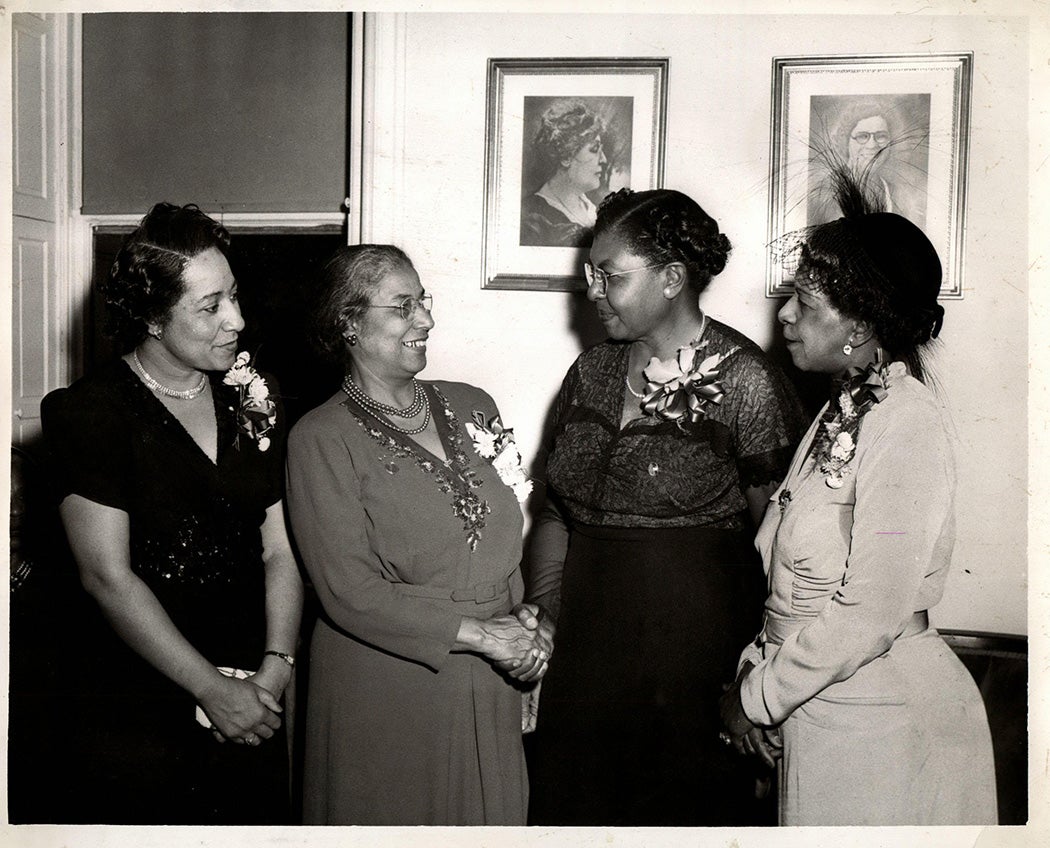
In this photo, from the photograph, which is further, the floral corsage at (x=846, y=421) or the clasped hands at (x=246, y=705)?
the clasped hands at (x=246, y=705)

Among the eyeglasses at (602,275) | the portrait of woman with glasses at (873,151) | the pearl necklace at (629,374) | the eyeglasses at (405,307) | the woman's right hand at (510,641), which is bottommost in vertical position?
the woman's right hand at (510,641)

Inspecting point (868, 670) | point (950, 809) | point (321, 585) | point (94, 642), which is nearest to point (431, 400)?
point (321, 585)

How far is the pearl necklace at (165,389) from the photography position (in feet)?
6.91

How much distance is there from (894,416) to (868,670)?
51 cm

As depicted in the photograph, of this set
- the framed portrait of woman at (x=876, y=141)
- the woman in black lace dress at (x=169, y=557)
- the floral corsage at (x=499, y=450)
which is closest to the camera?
the woman in black lace dress at (x=169, y=557)

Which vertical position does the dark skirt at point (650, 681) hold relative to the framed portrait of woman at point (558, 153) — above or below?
below

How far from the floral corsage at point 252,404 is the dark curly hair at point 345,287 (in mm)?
197

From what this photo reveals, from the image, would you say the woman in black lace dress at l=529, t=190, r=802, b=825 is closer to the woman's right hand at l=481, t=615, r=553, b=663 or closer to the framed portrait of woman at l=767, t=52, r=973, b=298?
the woman's right hand at l=481, t=615, r=553, b=663

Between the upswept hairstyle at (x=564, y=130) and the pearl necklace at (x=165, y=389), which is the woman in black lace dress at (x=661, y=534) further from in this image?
the pearl necklace at (x=165, y=389)

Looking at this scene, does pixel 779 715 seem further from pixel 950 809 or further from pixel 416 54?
pixel 416 54

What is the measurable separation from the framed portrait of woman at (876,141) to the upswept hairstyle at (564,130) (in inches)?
19.0

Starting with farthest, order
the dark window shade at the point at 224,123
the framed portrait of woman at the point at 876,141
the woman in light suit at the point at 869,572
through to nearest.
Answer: the dark window shade at the point at 224,123, the framed portrait of woman at the point at 876,141, the woman in light suit at the point at 869,572

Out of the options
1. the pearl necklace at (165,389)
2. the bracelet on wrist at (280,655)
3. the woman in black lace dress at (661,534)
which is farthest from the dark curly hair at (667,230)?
the bracelet on wrist at (280,655)

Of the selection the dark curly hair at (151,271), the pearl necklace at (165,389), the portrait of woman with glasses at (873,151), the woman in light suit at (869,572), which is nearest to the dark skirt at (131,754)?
the pearl necklace at (165,389)
